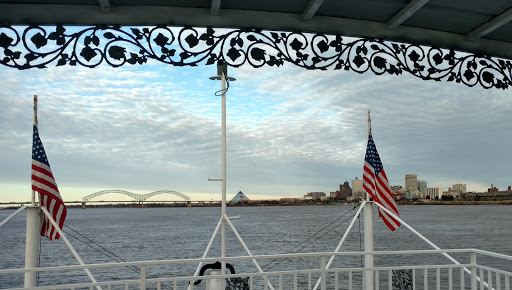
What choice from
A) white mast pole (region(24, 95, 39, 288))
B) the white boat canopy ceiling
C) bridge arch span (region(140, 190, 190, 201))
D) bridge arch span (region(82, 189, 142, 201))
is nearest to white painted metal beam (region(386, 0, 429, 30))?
the white boat canopy ceiling

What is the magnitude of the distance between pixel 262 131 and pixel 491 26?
65830 mm

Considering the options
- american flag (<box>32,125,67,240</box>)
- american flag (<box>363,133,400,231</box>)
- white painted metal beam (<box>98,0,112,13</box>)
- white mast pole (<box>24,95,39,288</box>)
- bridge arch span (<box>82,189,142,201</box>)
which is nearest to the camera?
white painted metal beam (<box>98,0,112,13</box>)

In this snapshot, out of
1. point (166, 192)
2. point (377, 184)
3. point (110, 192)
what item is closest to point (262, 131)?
point (166, 192)

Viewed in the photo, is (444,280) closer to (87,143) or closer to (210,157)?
(210,157)

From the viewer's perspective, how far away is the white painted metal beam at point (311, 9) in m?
2.52

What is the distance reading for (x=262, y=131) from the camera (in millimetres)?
68688

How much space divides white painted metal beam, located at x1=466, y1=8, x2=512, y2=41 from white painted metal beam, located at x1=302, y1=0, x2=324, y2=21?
1.13 metres

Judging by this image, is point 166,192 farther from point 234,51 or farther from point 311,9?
point 311,9

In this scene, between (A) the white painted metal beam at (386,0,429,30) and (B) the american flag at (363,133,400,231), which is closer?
(A) the white painted metal beam at (386,0,429,30)

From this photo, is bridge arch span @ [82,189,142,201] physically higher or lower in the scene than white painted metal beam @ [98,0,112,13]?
lower

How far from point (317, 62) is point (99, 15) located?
130 centimetres

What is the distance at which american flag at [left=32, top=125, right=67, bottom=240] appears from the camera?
5.79m

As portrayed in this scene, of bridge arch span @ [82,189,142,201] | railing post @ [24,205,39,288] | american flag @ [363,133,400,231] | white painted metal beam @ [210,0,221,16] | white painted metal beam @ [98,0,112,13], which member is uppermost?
white painted metal beam @ [210,0,221,16]

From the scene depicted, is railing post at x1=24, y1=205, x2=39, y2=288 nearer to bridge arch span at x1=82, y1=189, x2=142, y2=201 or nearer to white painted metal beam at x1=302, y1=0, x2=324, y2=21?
white painted metal beam at x1=302, y1=0, x2=324, y2=21
